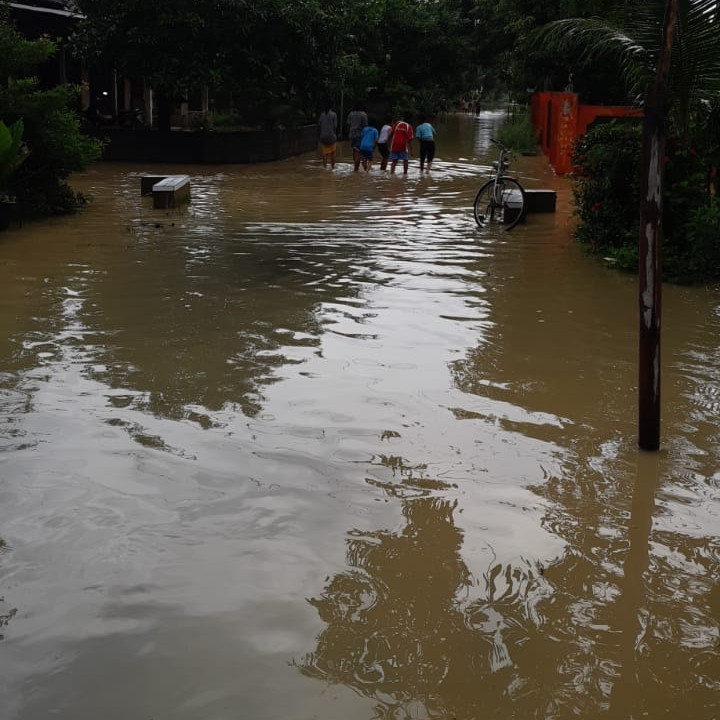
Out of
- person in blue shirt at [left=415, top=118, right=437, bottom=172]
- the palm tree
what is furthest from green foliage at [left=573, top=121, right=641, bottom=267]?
person in blue shirt at [left=415, top=118, right=437, bottom=172]

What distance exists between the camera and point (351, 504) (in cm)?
469

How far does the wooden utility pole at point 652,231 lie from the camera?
4898mm

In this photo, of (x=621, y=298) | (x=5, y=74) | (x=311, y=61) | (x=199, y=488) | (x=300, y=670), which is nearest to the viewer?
(x=300, y=670)

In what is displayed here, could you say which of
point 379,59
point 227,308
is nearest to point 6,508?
point 227,308

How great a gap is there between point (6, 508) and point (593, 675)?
2758 millimetres

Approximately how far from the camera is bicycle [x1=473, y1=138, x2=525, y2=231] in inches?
547

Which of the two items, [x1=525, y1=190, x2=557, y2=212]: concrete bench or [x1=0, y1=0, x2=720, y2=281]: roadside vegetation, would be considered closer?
[x1=0, y1=0, x2=720, y2=281]: roadside vegetation

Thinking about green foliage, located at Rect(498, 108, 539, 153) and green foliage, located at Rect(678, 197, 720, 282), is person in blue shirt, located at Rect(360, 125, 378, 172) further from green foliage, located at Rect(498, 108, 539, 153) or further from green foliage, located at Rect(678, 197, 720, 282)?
green foliage, located at Rect(678, 197, 720, 282)

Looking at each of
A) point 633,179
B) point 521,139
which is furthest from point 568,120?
point 633,179

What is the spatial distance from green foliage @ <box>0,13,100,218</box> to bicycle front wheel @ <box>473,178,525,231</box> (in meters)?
5.88

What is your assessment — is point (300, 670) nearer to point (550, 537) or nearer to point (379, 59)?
point (550, 537)

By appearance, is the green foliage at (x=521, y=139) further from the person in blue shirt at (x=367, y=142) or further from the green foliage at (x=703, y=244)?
the green foliage at (x=703, y=244)

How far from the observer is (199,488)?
15.8 ft

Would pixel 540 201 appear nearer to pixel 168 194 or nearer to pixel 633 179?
pixel 633 179
